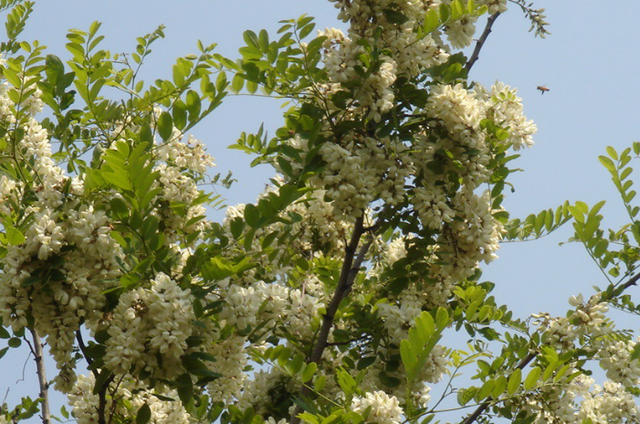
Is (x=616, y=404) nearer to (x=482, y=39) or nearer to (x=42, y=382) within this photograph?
(x=482, y=39)

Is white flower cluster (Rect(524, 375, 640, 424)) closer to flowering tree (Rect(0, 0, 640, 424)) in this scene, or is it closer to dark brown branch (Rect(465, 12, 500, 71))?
flowering tree (Rect(0, 0, 640, 424))

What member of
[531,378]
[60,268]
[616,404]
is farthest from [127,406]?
[616,404]

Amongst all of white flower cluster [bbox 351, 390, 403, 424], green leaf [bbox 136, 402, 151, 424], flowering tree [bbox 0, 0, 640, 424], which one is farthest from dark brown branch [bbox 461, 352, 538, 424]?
green leaf [bbox 136, 402, 151, 424]

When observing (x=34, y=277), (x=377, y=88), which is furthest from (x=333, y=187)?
(x=34, y=277)

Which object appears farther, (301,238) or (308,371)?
(301,238)

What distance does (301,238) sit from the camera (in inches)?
162

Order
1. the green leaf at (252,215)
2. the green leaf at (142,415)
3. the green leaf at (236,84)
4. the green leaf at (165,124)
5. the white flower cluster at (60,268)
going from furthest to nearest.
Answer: the green leaf at (236,84) → the green leaf at (142,415) → the green leaf at (165,124) → the green leaf at (252,215) → the white flower cluster at (60,268)

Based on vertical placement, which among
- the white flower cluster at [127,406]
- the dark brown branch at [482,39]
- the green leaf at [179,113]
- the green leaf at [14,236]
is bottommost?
the white flower cluster at [127,406]

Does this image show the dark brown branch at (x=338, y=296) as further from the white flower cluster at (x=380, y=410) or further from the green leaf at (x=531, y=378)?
the green leaf at (x=531, y=378)

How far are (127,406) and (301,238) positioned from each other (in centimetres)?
119

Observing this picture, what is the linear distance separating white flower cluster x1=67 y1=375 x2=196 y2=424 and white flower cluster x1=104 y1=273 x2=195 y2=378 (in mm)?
1002

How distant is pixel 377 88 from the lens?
10.1ft

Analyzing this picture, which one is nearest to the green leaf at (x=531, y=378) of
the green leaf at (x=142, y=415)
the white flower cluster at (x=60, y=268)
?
the green leaf at (x=142, y=415)

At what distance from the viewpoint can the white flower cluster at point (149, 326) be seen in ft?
8.12
